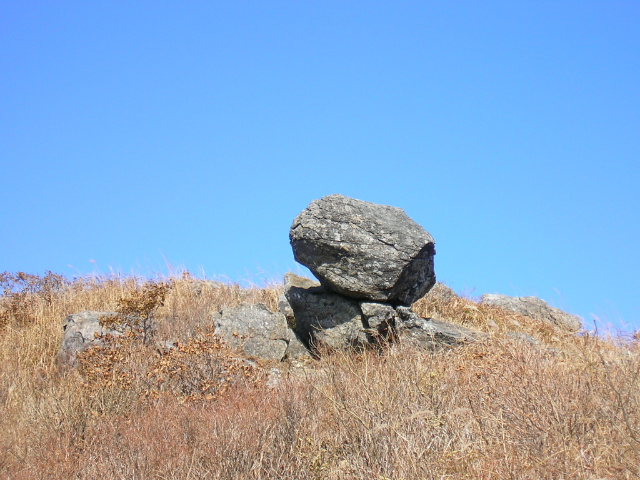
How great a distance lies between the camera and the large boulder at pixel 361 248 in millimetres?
10133

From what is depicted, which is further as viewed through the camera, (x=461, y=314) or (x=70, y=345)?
(x=461, y=314)

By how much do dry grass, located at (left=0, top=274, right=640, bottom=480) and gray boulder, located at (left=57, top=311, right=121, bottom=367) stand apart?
108 cm

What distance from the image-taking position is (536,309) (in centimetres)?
1602

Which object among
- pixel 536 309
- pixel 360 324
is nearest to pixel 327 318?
pixel 360 324

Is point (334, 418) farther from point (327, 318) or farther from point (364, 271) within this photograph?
point (327, 318)

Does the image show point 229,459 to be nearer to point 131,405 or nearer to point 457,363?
point 131,405

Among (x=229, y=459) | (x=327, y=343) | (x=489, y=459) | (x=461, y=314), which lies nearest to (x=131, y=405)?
(x=229, y=459)

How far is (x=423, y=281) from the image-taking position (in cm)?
1076

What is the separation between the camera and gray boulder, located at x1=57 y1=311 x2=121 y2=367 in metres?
11.1

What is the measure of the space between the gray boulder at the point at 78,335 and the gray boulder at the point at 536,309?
8800 mm

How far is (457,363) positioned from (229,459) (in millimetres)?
3771

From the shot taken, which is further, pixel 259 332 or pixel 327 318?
pixel 259 332

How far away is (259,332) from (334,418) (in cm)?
478

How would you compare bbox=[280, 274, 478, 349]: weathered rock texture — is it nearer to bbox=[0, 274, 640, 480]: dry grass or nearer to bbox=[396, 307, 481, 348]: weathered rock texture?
bbox=[396, 307, 481, 348]: weathered rock texture
